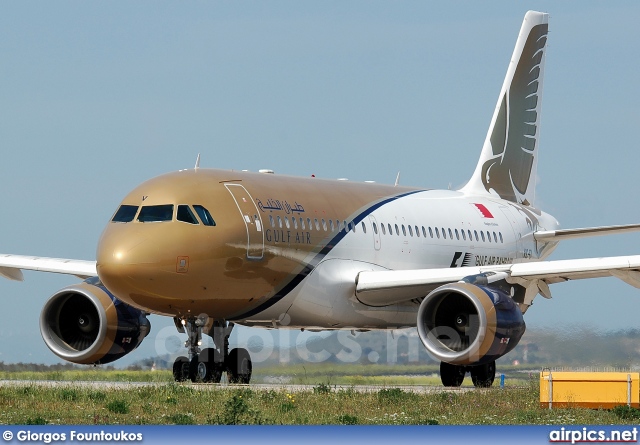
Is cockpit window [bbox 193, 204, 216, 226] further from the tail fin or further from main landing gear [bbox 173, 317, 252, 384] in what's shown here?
the tail fin

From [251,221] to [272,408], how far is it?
5927 mm

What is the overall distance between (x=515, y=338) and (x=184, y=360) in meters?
6.19

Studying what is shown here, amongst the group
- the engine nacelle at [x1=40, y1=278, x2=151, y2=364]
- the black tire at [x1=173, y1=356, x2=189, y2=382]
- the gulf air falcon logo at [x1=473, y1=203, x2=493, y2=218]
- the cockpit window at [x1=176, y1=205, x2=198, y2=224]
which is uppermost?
the gulf air falcon logo at [x1=473, y1=203, x2=493, y2=218]

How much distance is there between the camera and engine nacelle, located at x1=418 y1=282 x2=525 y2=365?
22938mm

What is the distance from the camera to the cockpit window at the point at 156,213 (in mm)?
22281

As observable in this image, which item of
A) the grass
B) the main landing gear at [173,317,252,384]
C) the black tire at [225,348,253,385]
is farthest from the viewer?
the black tire at [225,348,253,385]

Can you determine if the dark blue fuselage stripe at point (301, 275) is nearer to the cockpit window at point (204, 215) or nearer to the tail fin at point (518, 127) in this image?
the cockpit window at point (204, 215)

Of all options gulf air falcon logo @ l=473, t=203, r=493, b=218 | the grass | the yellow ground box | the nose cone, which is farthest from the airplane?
the yellow ground box

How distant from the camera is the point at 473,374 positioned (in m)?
26.7

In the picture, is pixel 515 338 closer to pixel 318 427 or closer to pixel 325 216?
pixel 325 216

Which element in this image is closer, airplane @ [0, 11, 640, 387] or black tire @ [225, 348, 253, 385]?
airplane @ [0, 11, 640, 387]

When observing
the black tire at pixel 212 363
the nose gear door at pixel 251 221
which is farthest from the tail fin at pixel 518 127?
the nose gear door at pixel 251 221

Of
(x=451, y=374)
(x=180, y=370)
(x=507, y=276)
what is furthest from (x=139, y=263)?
(x=451, y=374)

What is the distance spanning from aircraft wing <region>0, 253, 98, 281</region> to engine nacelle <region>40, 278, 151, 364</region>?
734 millimetres
